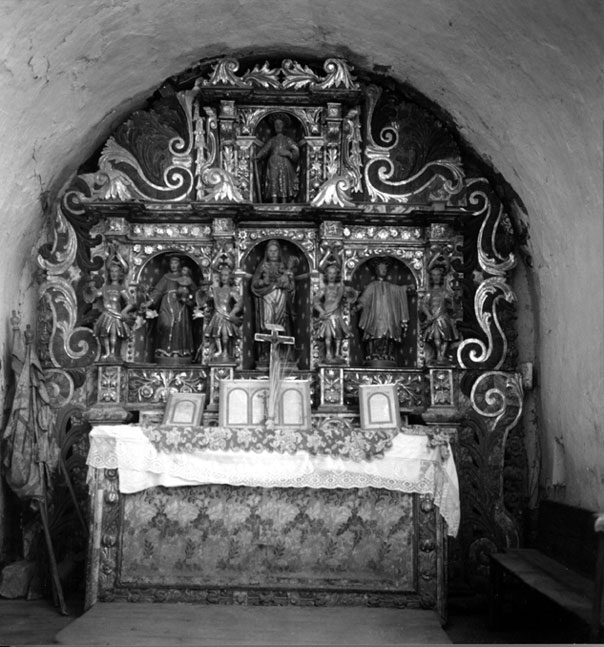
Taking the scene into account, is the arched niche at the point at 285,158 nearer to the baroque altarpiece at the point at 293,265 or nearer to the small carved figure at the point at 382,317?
the baroque altarpiece at the point at 293,265

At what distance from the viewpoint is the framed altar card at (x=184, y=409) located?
6965mm

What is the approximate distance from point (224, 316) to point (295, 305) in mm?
764

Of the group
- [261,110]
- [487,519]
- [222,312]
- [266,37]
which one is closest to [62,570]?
[222,312]

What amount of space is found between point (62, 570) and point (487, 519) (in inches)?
138

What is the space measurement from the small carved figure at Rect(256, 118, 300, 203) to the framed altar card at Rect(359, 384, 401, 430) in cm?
190

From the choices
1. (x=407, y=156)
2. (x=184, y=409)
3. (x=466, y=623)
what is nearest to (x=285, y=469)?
(x=184, y=409)

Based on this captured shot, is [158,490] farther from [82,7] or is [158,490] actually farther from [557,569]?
[82,7]

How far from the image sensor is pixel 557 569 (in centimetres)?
602

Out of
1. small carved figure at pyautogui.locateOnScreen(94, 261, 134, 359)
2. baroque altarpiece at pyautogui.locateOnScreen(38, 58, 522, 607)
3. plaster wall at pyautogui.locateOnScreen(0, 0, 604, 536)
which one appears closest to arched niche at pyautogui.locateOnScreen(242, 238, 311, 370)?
baroque altarpiece at pyautogui.locateOnScreen(38, 58, 522, 607)

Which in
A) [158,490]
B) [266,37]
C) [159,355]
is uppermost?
[266,37]

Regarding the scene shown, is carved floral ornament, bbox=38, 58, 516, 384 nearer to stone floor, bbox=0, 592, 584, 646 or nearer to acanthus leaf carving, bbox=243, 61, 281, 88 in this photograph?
acanthus leaf carving, bbox=243, 61, 281, 88

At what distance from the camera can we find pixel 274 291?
757 centimetres

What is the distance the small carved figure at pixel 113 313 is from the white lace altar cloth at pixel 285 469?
1.19m

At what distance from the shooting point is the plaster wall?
5645 mm
